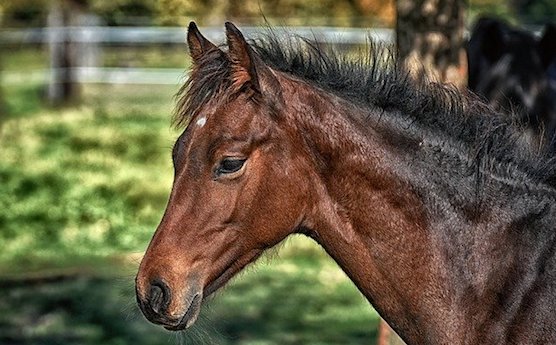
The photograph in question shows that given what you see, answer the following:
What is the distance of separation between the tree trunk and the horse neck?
3.01 meters

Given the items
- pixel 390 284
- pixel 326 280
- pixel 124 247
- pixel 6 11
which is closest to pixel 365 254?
pixel 390 284

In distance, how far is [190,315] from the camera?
374cm

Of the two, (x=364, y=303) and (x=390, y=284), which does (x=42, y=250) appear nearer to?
(x=364, y=303)

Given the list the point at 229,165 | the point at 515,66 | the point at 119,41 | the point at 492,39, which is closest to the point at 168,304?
the point at 229,165

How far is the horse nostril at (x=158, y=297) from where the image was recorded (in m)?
3.69

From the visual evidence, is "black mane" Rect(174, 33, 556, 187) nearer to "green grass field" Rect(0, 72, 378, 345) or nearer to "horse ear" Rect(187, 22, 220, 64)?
"horse ear" Rect(187, 22, 220, 64)

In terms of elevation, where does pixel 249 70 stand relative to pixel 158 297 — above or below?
above

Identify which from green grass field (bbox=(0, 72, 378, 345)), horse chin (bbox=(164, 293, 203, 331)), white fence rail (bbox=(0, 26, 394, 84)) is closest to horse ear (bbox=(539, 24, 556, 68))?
green grass field (bbox=(0, 72, 378, 345))

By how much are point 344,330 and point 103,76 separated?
44.7 feet

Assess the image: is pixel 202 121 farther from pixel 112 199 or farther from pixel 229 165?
pixel 112 199

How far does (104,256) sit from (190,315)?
7704 mm

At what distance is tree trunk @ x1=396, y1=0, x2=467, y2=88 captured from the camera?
7023 millimetres

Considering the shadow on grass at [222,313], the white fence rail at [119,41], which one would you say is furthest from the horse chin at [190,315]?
the white fence rail at [119,41]

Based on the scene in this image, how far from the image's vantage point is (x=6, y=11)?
27859mm
